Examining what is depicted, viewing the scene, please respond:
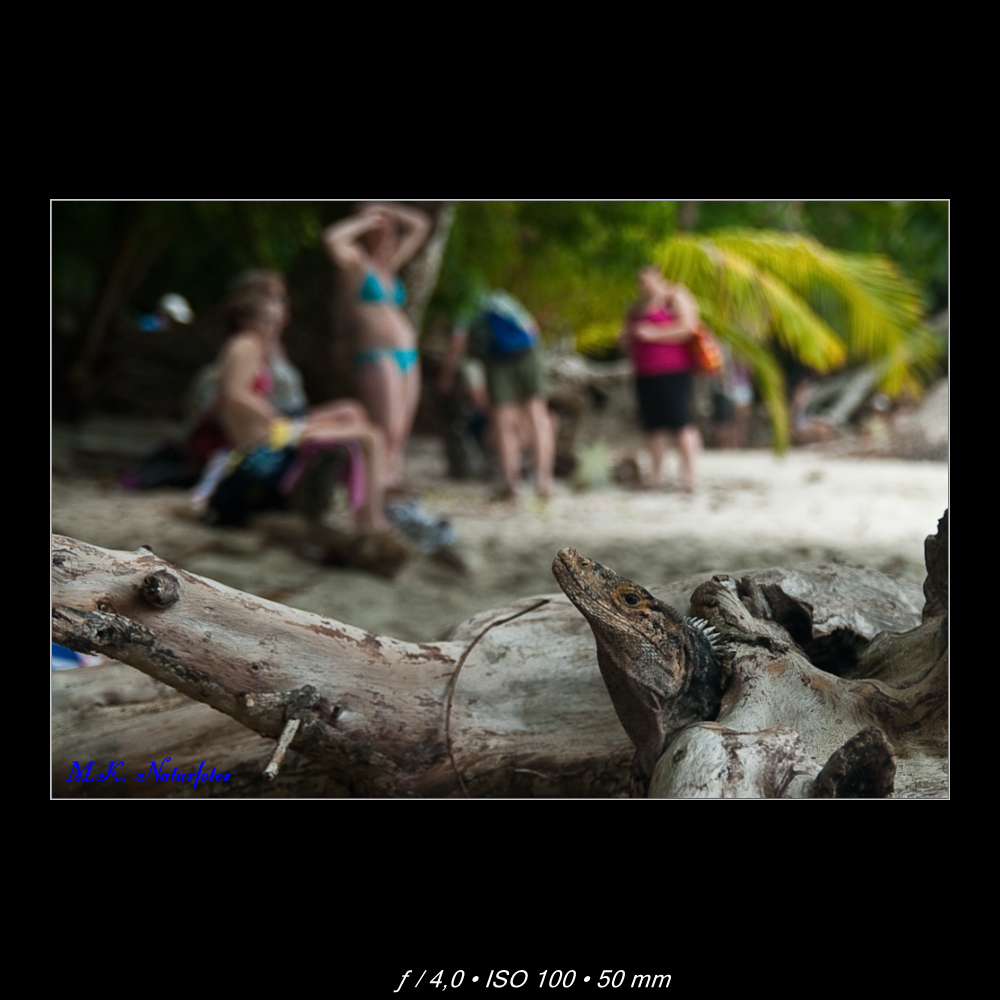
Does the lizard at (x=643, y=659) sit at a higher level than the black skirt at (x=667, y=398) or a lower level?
lower

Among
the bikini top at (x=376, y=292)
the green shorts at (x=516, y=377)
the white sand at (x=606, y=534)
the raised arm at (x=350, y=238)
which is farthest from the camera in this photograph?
the green shorts at (x=516, y=377)

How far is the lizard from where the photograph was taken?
136 cm

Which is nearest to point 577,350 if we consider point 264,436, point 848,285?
point 264,436

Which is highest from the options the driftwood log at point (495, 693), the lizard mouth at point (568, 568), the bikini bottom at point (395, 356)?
the bikini bottom at point (395, 356)

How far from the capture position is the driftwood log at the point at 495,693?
137cm

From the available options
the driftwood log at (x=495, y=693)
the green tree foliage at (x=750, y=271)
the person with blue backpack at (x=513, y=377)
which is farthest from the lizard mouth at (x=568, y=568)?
the person with blue backpack at (x=513, y=377)

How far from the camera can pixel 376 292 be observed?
3600 millimetres

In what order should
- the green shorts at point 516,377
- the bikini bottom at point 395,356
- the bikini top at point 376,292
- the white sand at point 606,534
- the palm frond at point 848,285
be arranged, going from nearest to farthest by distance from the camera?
the white sand at point 606,534 < the palm frond at point 848,285 < the bikini top at point 376,292 < the bikini bottom at point 395,356 < the green shorts at point 516,377

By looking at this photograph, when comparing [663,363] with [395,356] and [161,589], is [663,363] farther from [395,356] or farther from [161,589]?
[161,589]

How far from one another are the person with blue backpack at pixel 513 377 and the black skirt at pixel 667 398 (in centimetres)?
61

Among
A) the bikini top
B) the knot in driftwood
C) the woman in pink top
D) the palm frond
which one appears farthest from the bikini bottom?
the knot in driftwood

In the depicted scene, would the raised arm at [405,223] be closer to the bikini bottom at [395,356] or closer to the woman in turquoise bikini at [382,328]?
the woman in turquoise bikini at [382,328]

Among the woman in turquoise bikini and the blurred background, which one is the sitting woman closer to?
the woman in turquoise bikini

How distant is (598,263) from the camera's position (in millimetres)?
4320
